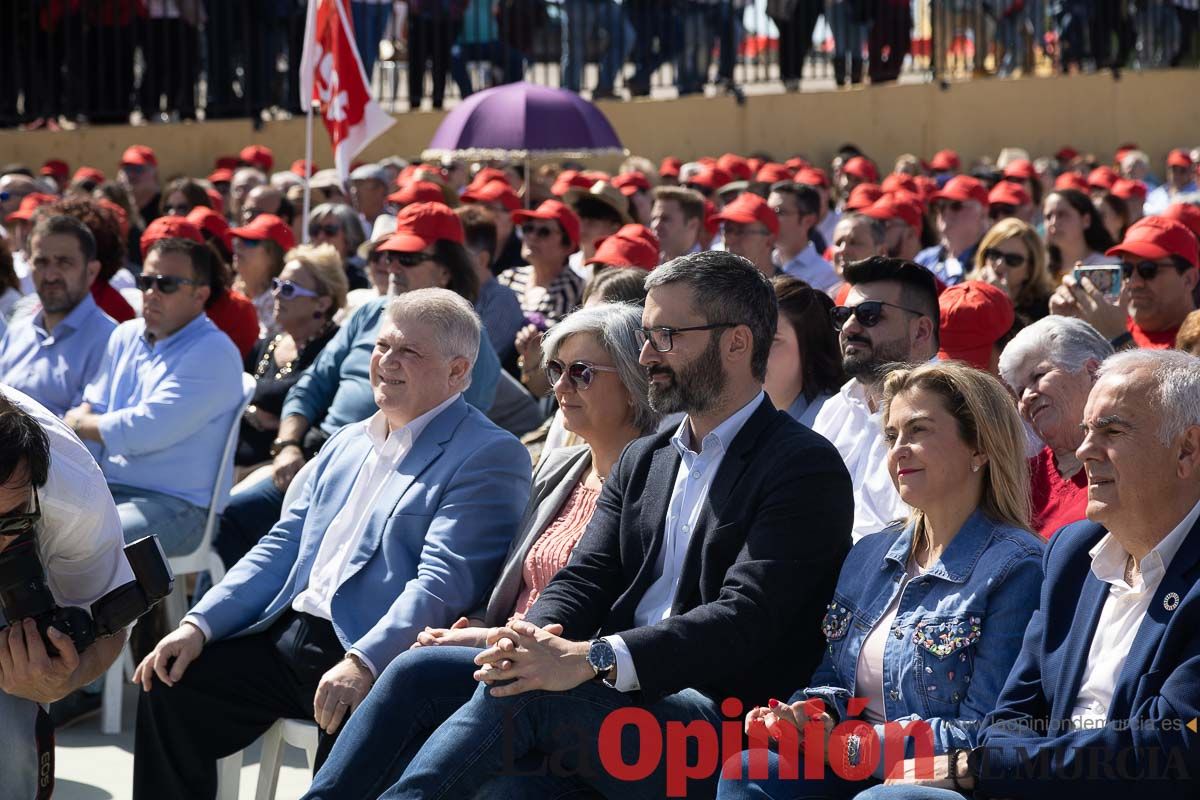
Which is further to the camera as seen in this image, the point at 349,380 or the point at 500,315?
the point at 500,315

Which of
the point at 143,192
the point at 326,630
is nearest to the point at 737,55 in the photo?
the point at 143,192

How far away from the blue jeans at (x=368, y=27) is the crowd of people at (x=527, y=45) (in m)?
0.01

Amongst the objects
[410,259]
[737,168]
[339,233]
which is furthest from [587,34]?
[410,259]

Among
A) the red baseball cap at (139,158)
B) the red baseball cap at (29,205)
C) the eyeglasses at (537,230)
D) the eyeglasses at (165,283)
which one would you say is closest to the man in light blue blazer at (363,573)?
the eyeglasses at (165,283)

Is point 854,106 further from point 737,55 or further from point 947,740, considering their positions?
point 947,740

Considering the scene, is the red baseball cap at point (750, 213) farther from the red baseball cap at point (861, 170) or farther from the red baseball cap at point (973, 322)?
the red baseball cap at point (861, 170)

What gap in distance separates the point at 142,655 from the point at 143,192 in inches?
303

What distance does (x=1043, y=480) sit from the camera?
4773 mm

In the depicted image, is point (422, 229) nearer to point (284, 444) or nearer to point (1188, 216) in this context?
point (284, 444)

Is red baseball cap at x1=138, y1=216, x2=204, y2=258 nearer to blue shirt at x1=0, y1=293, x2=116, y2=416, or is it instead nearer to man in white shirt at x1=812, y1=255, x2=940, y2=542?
blue shirt at x1=0, y1=293, x2=116, y2=416

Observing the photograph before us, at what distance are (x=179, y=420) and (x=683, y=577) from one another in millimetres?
2804

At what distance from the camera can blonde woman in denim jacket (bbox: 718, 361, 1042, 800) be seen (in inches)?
149

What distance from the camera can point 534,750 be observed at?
4.11 m

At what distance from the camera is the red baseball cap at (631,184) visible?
38.8 ft
